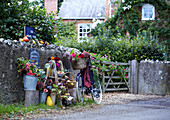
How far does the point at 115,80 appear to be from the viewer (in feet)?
38.4

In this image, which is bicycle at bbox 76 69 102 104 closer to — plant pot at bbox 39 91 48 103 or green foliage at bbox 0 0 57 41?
plant pot at bbox 39 91 48 103

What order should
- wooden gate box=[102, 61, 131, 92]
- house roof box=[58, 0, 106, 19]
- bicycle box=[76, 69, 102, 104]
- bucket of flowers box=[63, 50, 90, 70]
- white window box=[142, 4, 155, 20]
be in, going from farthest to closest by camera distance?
house roof box=[58, 0, 106, 19] < white window box=[142, 4, 155, 20] < wooden gate box=[102, 61, 131, 92] < bicycle box=[76, 69, 102, 104] < bucket of flowers box=[63, 50, 90, 70]

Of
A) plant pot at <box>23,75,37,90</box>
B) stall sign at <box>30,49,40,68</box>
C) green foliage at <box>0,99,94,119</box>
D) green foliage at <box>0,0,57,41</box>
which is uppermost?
green foliage at <box>0,0,57,41</box>

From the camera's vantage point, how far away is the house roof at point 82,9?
23894mm

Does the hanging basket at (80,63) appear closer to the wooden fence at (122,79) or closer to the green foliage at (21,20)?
the green foliage at (21,20)

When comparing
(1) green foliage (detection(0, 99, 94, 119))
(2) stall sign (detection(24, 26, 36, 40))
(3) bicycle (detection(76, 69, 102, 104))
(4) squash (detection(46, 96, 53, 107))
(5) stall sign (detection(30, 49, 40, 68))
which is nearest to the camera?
(1) green foliage (detection(0, 99, 94, 119))

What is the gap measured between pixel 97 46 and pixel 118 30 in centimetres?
532

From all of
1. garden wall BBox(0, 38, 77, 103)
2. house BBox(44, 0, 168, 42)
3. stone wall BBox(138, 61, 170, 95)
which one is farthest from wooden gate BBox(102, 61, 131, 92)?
house BBox(44, 0, 168, 42)

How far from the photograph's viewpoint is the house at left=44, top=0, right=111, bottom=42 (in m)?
23.1

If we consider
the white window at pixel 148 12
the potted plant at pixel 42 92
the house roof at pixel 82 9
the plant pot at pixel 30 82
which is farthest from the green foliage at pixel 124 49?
the house roof at pixel 82 9

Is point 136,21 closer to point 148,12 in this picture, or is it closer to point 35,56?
point 148,12

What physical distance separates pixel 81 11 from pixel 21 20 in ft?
52.6

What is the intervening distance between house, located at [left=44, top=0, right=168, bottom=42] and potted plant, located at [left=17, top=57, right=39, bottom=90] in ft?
42.6

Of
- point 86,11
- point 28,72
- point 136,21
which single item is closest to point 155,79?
point 28,72
